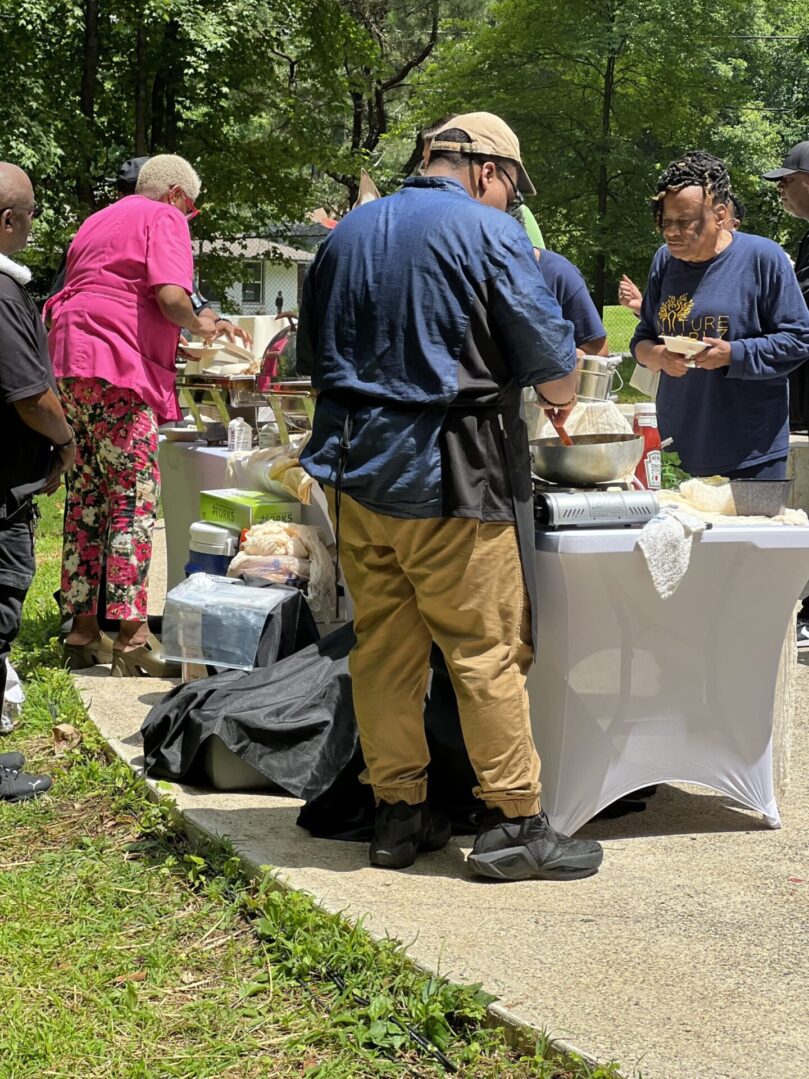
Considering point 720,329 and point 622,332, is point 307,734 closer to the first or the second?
point 720,329

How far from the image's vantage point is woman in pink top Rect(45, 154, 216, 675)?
17.9ft

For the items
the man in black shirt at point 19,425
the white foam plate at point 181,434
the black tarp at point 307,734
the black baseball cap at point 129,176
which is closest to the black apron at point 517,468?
the black tarp at point 307,734

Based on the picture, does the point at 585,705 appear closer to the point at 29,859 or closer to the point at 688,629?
the point at 688,629

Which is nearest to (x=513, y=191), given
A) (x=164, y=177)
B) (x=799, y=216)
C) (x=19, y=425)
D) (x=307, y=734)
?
(x=307, y=734)

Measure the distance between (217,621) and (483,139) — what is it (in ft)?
6.58

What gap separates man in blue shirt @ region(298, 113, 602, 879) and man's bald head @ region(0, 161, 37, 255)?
4.13ft

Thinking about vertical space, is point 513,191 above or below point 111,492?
above

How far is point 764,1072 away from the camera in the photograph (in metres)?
2.55

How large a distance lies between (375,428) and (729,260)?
1.86 metres

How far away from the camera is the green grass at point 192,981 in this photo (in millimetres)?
2689

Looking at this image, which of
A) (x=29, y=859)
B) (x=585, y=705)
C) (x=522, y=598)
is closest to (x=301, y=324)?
(x=522, y=598)

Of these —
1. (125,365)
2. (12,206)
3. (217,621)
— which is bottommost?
(217,621)

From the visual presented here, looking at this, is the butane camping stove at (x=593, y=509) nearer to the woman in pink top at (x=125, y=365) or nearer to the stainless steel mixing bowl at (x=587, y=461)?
the stainless steel mixing bowl at (x=587, y=461)

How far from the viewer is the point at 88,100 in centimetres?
1883
